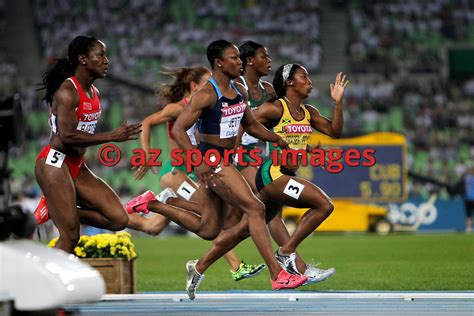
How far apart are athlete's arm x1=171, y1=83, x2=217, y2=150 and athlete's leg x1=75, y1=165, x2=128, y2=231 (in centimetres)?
77

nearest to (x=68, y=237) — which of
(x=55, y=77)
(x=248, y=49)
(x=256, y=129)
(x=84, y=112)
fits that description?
(x=84, y=112)

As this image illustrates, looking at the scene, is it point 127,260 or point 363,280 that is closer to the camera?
point 127,260

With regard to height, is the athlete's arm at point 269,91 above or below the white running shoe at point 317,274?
above

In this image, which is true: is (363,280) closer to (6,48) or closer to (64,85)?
(64,85)

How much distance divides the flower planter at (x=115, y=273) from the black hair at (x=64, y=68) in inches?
76.9

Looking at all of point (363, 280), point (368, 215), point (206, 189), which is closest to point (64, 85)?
point (206, 189)

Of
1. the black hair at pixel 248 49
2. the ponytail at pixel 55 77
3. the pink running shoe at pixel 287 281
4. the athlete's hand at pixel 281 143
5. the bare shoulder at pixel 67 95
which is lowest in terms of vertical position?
the pink running shoe at pixel 287 281

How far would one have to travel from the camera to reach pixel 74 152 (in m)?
9.60

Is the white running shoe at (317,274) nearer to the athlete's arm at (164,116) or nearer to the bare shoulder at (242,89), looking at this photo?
the bare shoulder at (242,89)

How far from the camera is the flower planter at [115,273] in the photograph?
35.8 ft

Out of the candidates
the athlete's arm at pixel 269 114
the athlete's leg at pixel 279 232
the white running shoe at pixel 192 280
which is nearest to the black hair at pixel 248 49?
the athlete's arm at pixel 269 114

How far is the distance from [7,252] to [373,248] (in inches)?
609

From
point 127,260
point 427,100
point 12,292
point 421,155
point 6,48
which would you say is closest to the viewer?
point 12,292

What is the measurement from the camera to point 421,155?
3278 cm
